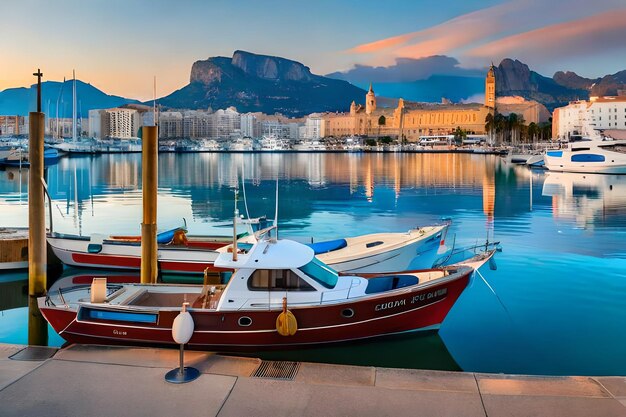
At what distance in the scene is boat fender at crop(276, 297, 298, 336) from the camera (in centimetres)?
992

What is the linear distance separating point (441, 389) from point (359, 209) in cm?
3029

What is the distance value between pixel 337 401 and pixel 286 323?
2.84m

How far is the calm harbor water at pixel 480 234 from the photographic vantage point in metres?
11.5

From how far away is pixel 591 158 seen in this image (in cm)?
7762

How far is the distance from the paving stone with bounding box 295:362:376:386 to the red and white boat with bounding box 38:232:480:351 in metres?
1.59

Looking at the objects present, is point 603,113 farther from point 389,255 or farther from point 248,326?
point 248,326

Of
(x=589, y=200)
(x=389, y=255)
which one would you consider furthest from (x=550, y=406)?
(x=589, y=200)

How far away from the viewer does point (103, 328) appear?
10055 mm

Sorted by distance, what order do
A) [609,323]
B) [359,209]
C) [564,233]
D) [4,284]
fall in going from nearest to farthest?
[609,323] → [4,284] → [564,233] → [359,209]

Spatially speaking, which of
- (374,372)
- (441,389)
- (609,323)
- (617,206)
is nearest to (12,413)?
(374,372)

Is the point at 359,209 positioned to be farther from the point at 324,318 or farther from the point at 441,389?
the point at 441,389

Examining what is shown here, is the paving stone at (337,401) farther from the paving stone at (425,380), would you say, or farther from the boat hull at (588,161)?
the boat hull at (588,161)

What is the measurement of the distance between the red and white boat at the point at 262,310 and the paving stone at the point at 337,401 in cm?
244

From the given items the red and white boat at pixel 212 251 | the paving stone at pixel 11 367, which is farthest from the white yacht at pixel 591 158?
the paving stone at pixel 11 367
